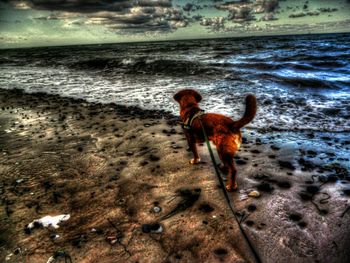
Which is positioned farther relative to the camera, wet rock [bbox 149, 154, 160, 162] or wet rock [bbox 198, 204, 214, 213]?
wet rock [bbox 149, 154, 160, 162]

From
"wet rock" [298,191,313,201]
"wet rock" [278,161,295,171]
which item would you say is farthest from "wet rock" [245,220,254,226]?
"wet rock" [278,161,295,171]

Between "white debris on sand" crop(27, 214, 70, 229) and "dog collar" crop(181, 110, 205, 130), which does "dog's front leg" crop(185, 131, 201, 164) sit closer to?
"dog collar" crop(181, 110, 205, 130)

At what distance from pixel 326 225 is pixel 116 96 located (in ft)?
32.5

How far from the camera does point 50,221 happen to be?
317 centimetres

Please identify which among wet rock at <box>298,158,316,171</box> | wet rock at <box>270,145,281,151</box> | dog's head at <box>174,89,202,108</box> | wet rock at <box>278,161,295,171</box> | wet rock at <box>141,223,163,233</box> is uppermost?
dog's head at <box>174,89,202,108</box>

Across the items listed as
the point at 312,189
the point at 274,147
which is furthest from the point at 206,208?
the point at 274,147

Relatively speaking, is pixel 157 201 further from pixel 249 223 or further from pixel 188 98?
pixel 188 98

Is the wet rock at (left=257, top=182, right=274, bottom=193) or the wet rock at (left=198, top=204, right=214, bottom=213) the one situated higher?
the wet rock at (left=198, top=204, right=214, bottom=213)

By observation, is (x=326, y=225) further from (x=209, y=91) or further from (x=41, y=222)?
(x=209, y=91)

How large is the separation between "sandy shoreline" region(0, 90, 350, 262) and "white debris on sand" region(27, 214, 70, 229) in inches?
3.3

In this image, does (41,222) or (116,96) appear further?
(116,96)

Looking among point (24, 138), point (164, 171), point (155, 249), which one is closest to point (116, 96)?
point (24, 138)

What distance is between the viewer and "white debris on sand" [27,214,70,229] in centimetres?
310

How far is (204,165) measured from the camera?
449 centimetres
